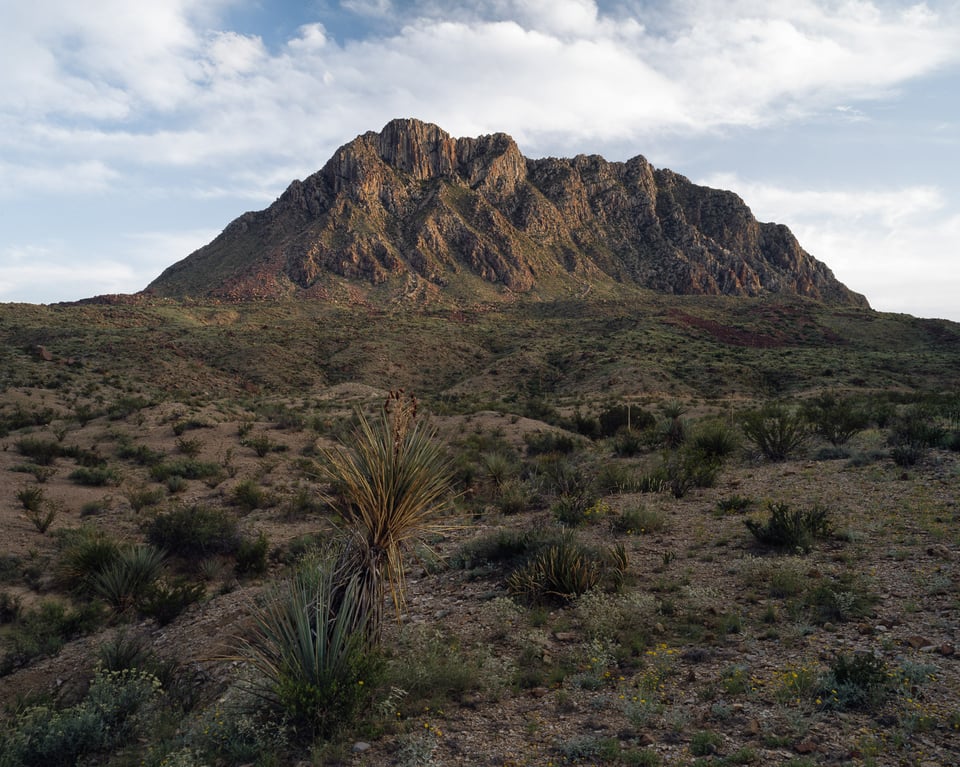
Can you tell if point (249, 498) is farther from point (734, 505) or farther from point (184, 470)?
point (734, 505)

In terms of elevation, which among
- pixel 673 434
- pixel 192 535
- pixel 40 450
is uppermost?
pixel 673 434

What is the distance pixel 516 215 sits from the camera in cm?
11619

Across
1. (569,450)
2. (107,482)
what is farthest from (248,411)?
(569,450)

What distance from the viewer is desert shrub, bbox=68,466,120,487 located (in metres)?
13.9

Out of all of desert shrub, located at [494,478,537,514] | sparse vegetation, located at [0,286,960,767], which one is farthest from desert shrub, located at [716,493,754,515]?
desert shrub, located at [494,478,537,514]

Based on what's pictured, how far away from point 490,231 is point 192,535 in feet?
333

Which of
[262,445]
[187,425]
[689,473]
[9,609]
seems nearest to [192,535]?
[9,609]

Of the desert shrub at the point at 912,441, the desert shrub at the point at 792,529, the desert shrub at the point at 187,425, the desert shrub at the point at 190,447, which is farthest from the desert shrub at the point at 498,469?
the desert shrub at the point at 187,425

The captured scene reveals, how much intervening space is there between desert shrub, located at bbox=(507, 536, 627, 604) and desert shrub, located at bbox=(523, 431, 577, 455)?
8.75 meters

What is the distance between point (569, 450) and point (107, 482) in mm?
12819

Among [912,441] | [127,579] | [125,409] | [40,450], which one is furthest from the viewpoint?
[125,409]

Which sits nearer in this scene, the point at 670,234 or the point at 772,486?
the point at 772,486

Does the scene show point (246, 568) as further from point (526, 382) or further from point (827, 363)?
point (827, 363)

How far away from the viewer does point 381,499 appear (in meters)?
4.78
